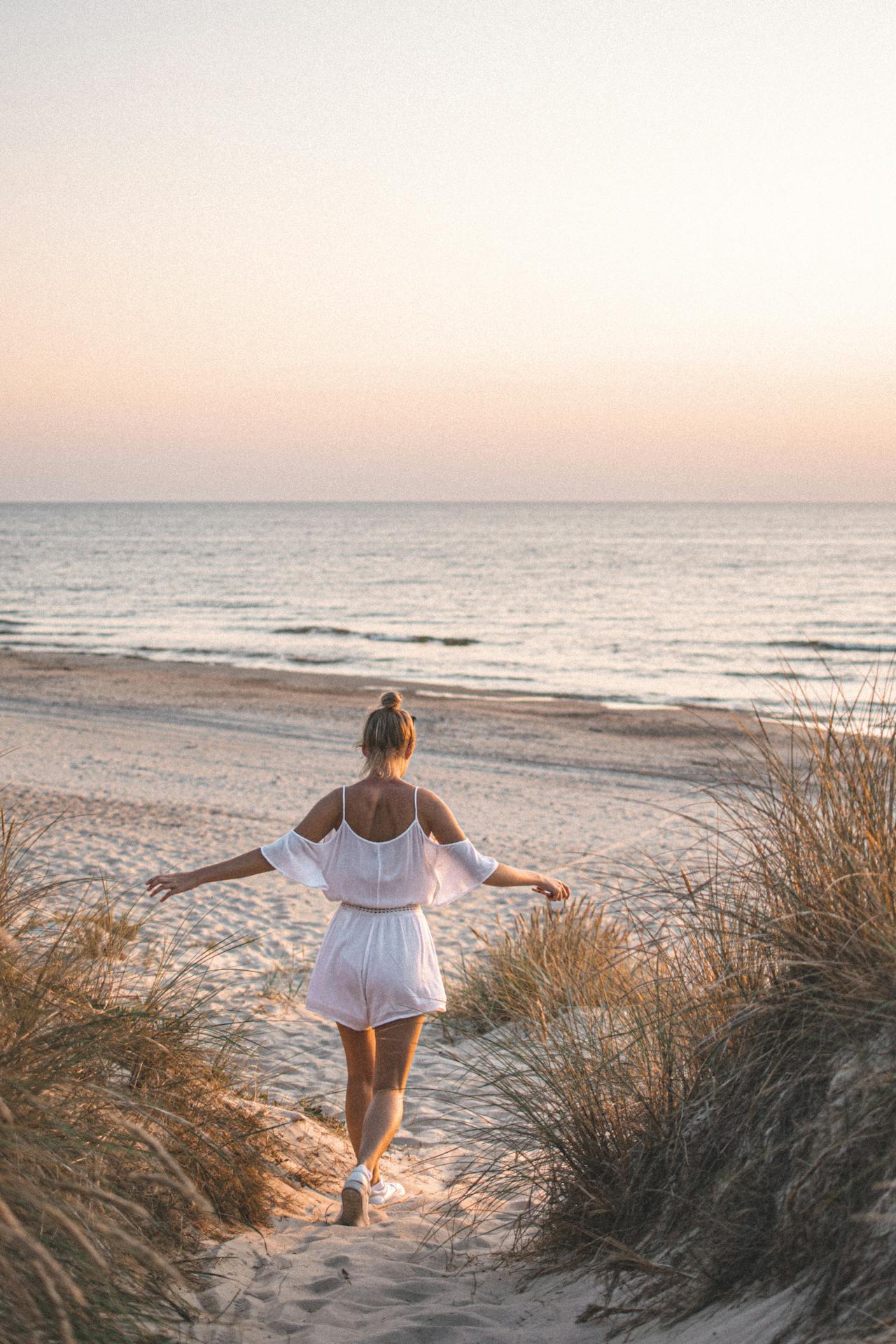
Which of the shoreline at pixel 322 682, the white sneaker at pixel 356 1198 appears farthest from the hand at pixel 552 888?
the shoreline at pixel 322 682

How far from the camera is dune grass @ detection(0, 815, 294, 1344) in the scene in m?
2.34

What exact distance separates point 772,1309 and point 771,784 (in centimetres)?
166

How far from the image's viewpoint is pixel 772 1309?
2648 mm

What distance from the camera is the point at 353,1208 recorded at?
412 centimetres

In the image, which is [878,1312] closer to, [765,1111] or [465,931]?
[765,1111]

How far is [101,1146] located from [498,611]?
4211 cm

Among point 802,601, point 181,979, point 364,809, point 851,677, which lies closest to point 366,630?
point 851,677

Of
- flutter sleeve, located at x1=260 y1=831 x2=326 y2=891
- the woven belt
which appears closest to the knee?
the woven belt

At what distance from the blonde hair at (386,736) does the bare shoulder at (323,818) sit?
16 centimetres

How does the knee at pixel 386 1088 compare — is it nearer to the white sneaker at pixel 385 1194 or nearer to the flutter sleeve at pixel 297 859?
the white sneaker at pixel 385 1194

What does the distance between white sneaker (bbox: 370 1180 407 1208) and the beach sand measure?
57 millimetres

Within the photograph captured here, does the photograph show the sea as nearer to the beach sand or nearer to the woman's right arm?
the woman's right arm

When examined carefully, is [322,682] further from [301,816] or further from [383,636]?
[301,816]

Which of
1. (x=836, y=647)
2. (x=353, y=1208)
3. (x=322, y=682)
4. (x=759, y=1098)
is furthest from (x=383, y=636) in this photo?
(x=759, y=1098)
